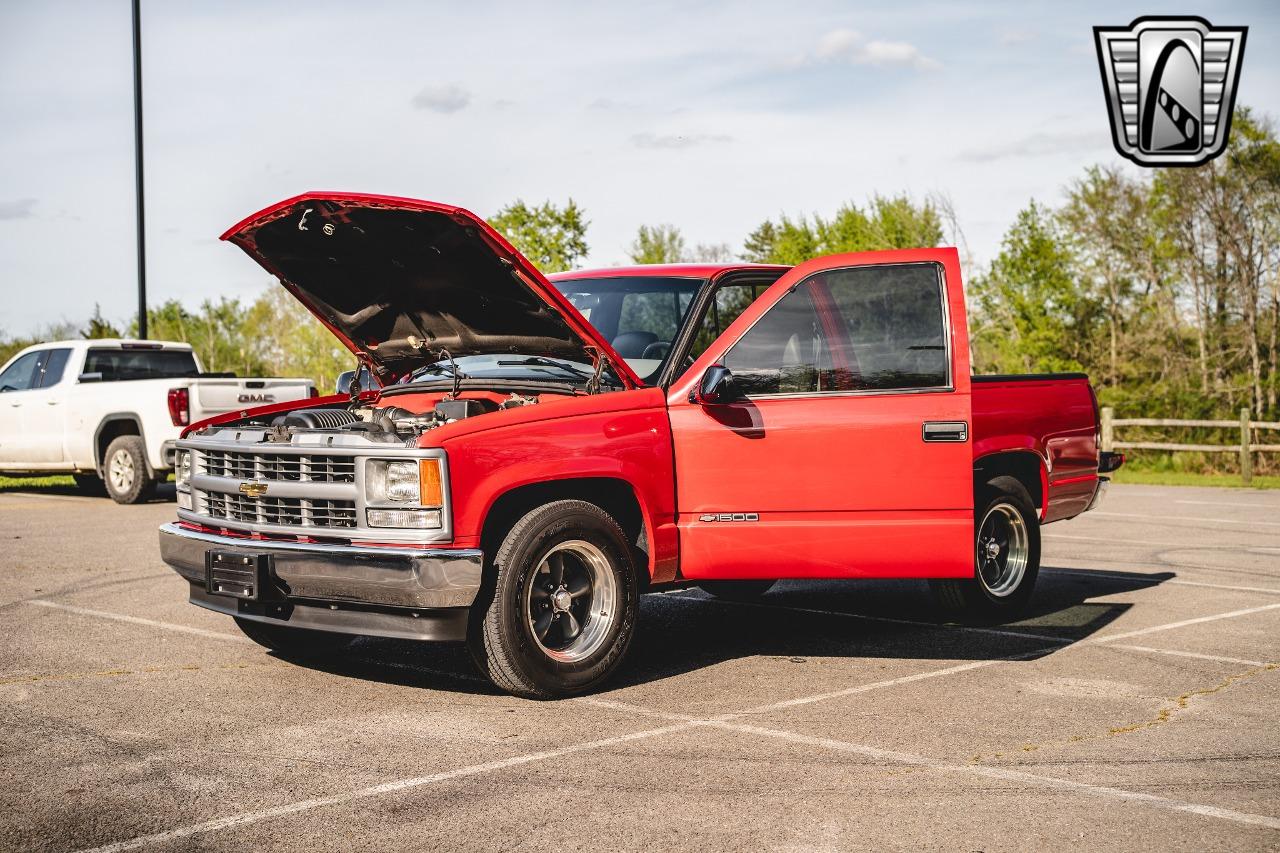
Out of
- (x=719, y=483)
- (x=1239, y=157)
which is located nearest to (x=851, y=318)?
(x=719, y=483)

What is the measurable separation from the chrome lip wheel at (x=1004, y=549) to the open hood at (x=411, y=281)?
3.02 meters

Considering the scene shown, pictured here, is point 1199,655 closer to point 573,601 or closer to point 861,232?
point 573,601

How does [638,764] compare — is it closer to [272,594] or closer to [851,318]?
[272,594]

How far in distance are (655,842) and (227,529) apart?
318cm

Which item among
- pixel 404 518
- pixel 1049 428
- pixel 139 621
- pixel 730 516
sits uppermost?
pixel 1049 428

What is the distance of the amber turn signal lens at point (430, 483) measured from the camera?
5383 mm

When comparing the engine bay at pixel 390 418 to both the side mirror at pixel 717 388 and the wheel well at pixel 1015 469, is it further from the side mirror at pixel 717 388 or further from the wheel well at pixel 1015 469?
the wheel well at pixel 1015 469

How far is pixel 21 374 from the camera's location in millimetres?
17109

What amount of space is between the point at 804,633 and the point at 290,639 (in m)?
2.91

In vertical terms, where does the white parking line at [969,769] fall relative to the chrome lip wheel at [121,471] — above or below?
below

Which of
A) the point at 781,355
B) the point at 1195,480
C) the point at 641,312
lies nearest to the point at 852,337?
the point at 781,355

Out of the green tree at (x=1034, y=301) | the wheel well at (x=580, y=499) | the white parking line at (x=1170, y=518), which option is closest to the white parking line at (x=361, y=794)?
the wheel well at (x=580, y=499)

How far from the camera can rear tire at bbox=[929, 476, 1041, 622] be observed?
7.94m

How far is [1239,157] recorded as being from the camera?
38938mm
